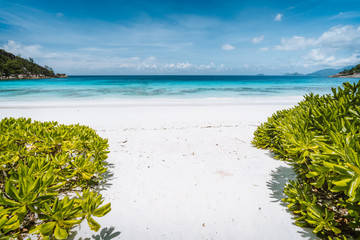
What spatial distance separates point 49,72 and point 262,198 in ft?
435

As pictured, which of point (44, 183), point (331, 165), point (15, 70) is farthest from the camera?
point (15, 70)

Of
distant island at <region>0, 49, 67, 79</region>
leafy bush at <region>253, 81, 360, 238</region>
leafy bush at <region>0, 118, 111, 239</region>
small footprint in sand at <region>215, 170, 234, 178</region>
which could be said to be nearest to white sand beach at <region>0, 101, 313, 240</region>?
small footprint in sand at <region>215, 170, 234, 178</region>

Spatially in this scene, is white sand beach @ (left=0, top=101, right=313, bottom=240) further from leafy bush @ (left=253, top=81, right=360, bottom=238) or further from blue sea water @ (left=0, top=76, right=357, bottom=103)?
blue sea water @ (left=0, top=76, right=357, bottom=103)

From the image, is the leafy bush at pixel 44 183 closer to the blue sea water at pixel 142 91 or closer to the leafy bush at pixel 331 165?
the leafy bush at pixel 331 165

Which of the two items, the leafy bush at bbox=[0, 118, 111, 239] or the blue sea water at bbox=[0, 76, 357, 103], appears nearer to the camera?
the leafy bush at bbox=[0, 118, 111, 239]

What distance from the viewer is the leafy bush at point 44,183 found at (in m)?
1.57

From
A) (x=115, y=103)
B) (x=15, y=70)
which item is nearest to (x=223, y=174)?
(x=115, y=103)

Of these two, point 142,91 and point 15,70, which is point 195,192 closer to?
point 142,91

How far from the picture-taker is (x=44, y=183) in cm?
172

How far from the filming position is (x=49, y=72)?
105 m

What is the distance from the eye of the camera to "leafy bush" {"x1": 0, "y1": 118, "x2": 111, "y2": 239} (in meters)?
1.57

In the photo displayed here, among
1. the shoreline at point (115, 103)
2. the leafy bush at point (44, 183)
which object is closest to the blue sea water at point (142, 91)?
the shoreline at point (115, 103)

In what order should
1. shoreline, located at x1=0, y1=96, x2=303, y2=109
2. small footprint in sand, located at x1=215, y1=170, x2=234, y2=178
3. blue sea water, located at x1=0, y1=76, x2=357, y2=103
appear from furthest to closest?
blue sea water, located at x1=0, y1=76, x2=357, y2=103
shoreline, located at x1=0, y1=96, x2=303, y2=109
small footprint in sand, located at x1=215, y1=170, x2=234, y2=178

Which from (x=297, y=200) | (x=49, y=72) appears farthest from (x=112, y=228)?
(x=49, y=72)
